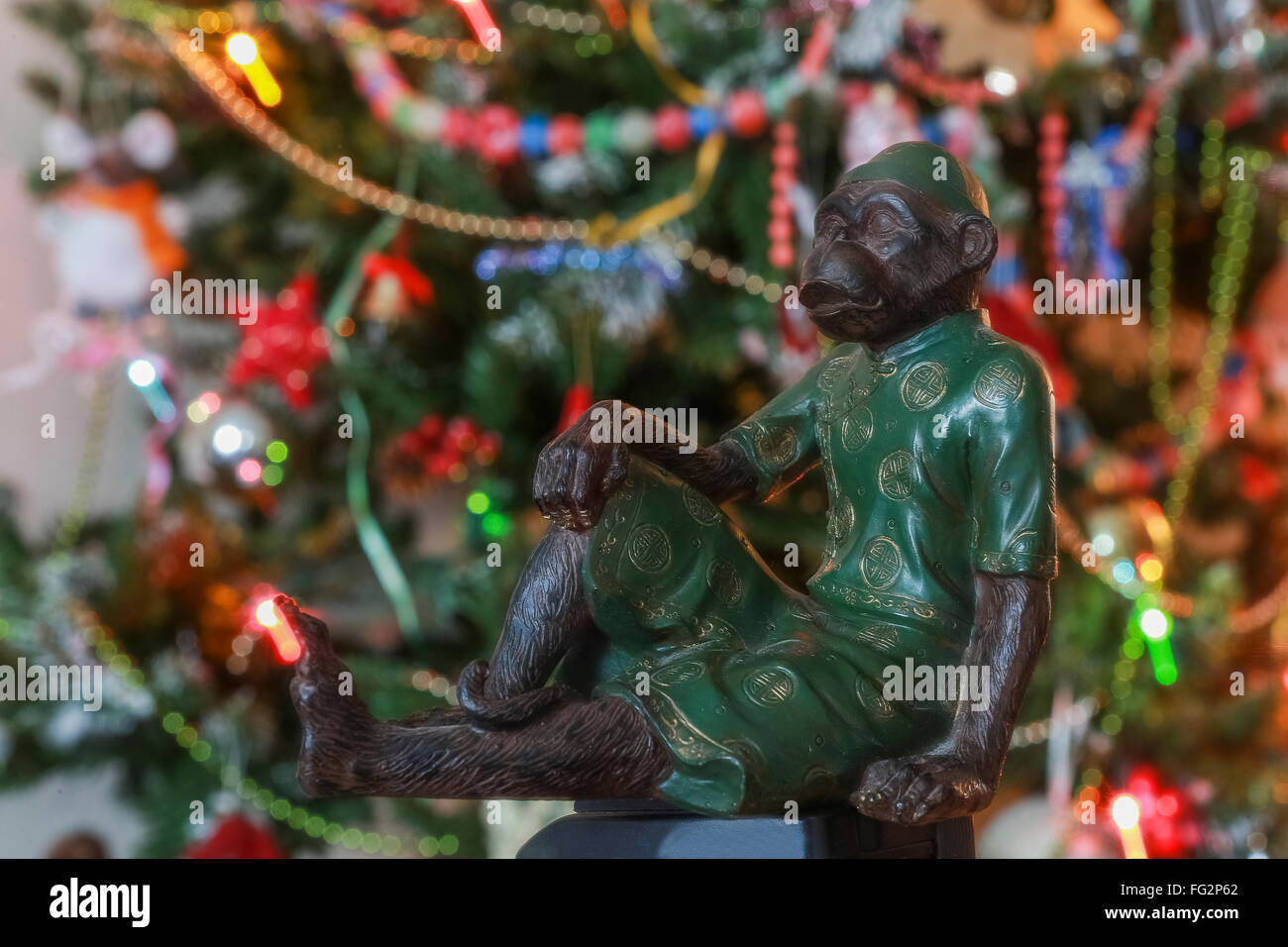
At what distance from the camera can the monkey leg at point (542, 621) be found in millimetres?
1105

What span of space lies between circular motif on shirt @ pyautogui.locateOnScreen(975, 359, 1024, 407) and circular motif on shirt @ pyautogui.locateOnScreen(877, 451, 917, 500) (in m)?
0.08

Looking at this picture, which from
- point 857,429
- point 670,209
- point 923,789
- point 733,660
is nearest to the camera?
point 923,789

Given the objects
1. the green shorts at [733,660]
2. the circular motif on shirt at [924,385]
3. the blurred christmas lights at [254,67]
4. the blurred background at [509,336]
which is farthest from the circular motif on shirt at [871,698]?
the blurred christmas lights at [254,67]

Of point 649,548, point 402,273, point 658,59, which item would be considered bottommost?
point 649,548

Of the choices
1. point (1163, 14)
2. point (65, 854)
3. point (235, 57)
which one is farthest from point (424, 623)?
point (1163, 14)

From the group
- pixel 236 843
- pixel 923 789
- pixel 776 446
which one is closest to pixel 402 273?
pixel 236 843

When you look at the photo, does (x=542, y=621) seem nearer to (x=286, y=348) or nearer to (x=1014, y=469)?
(x=1014, y=469)

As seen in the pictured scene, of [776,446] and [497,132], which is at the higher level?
[497,132]

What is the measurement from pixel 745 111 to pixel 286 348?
2.55 ft

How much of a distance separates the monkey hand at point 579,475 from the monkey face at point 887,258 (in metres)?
0.20

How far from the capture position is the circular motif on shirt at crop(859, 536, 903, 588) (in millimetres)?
1146

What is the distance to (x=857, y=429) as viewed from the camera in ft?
3.91

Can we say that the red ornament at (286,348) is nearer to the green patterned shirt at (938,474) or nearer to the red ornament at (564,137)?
the red ornament at (564,137)
